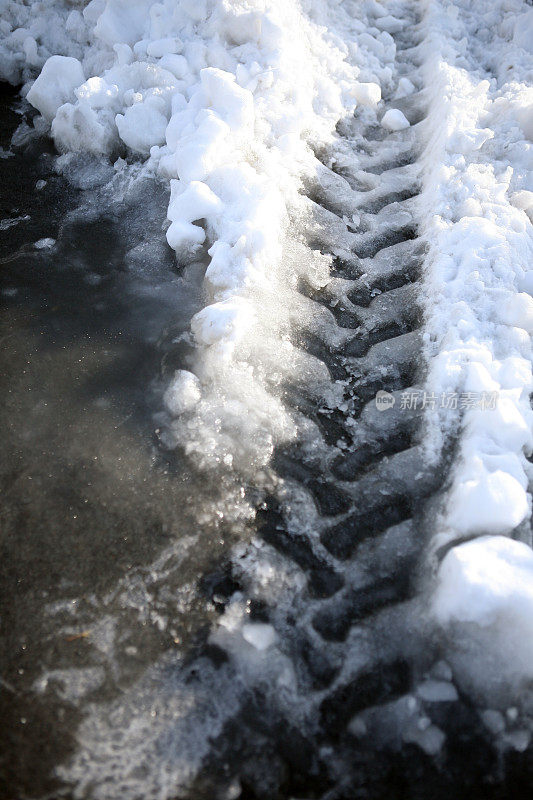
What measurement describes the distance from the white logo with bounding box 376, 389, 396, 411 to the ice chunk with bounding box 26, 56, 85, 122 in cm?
211

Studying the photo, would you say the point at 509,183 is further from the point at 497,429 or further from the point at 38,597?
the point at 38,597

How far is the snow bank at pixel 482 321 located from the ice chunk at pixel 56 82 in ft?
5.45

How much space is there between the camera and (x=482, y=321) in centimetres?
191

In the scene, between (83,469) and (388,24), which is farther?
(388,24)

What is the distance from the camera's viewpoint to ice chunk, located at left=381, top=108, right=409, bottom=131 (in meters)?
2.76

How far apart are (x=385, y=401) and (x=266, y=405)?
1.24 feet

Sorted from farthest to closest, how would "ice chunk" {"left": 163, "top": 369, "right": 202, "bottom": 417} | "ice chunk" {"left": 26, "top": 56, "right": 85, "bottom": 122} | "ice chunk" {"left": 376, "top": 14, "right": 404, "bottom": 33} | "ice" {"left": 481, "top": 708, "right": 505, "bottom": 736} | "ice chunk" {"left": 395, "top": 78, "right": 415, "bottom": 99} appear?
"ice chunk" {"left": 376, "top": 14, "right": 404, "bottom": 33} → "ice chunk" {"left": 395, "top": 78, "right": 415, "bottom": 99} → "ice chunk" {"left": 26, "top": 56, "right": 85, "bottom": 122} → "ice chunk" {"left": 163, "top": 369, "right": 202, "bottom": 417} → "ice" {"left": 481, "top": 708, "right": 505, "bottom": 736}

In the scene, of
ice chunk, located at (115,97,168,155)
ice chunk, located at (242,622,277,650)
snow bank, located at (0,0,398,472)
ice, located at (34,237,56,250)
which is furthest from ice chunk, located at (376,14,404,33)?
ice chunk, located at (242,622,277,650)

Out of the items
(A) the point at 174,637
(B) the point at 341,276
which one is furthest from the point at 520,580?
(B) the point at 341,276

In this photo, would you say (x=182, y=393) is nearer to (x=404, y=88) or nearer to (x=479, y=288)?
(x=479, y=288)

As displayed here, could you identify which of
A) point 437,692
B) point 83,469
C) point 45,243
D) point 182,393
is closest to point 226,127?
point 45,243

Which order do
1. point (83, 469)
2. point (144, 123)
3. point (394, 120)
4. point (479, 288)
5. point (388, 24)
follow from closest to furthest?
point (83, 469) → point (479, 288) → point (144, 123) → point (394, 120) → point (388, 24)

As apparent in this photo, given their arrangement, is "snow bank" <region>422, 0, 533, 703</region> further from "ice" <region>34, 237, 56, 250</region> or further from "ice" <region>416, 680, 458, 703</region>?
"ice" <region>34, 237, 56, 250</region>

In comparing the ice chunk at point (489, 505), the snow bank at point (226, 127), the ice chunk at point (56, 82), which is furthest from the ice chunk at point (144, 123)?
the ice chunk at point (489, 505)
